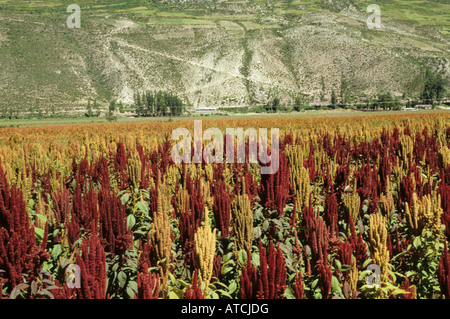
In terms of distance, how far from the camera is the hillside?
72125mm

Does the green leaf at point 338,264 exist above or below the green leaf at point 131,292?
above

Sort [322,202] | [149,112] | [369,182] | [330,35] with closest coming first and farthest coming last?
[369,182]
[322,202]
[149,112]
[330,35]

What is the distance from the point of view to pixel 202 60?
293ft

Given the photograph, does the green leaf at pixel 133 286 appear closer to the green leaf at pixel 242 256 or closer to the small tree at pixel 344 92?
the green leaf at pixel 242 256

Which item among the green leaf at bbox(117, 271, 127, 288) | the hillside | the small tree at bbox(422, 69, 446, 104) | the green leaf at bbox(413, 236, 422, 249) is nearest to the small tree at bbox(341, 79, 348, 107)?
the hillside

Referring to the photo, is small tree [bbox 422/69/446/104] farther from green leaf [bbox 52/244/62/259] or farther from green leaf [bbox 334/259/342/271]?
green leaf [bbox 52/244/62/259]

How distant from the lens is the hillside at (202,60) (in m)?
72.1

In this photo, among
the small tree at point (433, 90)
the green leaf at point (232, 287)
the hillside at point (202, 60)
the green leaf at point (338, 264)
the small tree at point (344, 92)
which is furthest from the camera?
the small tree at point (344, 92)

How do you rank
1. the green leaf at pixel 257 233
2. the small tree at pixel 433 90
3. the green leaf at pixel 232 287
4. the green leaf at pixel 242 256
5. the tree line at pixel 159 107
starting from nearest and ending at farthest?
the green leaf at pixel 232 287 → the green leaf at pixel 242 256 → the green leaf at pixel 257 233 → the tree line at pixel 159 107 → the small tree at pixel 433 90

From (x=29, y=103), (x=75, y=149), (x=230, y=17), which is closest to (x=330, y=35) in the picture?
(x=230, y=17)

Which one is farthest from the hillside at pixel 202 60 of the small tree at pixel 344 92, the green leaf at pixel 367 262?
the green leaf at pixel 367 262

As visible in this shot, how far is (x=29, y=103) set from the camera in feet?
207
